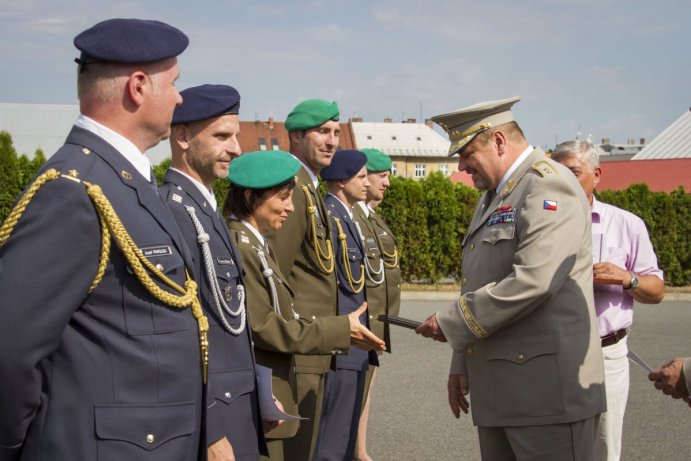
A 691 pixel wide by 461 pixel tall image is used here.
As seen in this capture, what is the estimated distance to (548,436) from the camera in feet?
11.5

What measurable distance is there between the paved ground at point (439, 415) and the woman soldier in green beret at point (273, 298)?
256 cm

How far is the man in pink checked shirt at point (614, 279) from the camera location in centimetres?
464

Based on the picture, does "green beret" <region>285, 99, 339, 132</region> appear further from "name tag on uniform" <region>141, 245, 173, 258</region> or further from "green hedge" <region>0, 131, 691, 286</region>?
"green hedge" <region>0, 131, 691, 286</region>

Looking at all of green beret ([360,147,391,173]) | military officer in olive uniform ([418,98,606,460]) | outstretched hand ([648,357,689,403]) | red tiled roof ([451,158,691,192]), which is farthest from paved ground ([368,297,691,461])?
red tiled roof ([451,158,691,192])

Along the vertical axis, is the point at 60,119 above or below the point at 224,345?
below

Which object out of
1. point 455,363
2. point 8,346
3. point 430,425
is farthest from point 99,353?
point 430,425

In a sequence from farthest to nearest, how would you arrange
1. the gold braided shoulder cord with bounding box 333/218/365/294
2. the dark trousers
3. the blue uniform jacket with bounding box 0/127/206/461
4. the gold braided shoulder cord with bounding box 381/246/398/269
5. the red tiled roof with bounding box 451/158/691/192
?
the red tiled roof with bounding box 451/158/691/192
the gold braided shoulder cord with bounding box 381/246/398/269
the gold braided shoulder cord with bounding box 333/218/365/294
the dark trousers
the blue uniform jacket with bounding box 0/127/206/461

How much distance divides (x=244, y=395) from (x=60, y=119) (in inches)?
1721

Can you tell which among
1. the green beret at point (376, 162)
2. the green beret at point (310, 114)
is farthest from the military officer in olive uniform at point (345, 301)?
the green beret at point (376, 162)

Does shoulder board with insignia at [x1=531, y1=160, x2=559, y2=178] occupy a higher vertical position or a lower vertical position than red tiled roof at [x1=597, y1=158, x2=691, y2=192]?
higher

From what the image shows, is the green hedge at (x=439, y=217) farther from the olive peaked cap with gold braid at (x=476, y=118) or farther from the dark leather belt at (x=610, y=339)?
the olive peaked cap with gold braid at (x=476, y=118)

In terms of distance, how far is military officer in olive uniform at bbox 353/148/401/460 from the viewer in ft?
20.9

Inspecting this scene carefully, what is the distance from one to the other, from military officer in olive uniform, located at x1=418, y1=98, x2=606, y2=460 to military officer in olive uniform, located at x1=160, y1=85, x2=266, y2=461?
3.53ft

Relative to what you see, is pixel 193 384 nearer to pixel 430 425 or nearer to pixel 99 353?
pixel 99 353
